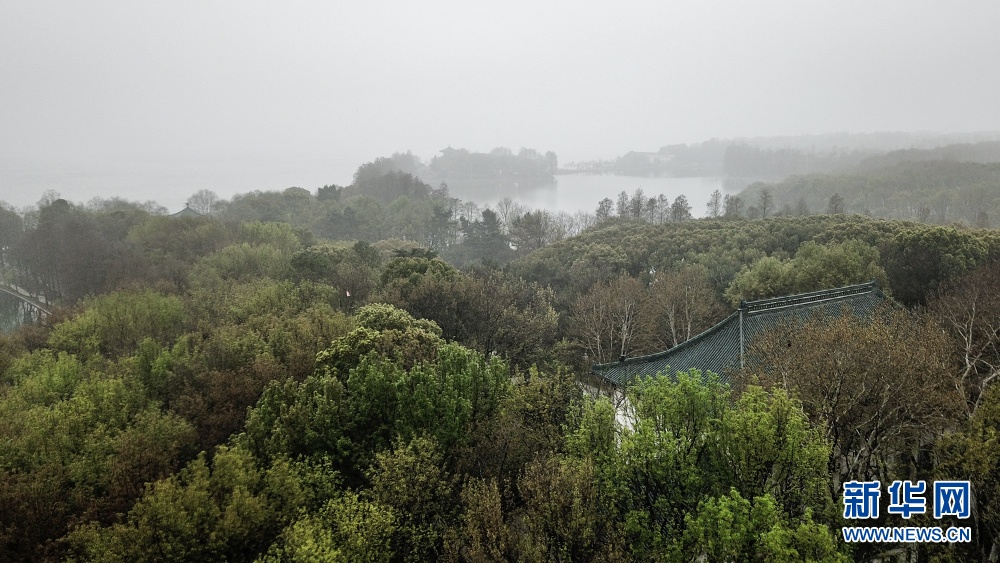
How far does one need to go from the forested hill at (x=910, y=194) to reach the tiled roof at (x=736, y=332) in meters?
33.0

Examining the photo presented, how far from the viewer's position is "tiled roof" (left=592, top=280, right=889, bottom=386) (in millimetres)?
13359

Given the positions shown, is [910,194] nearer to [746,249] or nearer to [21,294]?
[746,249]

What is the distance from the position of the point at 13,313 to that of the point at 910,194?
7330 cm

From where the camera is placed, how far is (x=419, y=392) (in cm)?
1044

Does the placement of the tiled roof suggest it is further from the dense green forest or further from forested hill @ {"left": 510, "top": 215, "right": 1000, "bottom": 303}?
forested hill @ {"left": 510, "top": 215, "right": 1000, "bottom": 303}

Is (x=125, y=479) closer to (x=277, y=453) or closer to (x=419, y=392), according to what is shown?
(x=277, y=453)

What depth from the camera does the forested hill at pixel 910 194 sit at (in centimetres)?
4597

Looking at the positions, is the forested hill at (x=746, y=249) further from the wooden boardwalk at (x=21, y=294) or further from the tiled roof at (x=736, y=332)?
the wooden boardwalk at (x=21, y=294)

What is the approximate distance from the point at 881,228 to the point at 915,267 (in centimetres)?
766

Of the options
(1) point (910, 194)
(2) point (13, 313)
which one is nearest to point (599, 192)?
(1) point (910, 194)

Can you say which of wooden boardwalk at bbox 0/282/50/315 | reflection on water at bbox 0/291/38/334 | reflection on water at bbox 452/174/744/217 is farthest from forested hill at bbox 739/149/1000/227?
reflection on water at bbox 0/291/38/334

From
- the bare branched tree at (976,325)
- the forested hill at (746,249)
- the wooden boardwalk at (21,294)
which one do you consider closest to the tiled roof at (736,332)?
the bare branched tree at (976,325)

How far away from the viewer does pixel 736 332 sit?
13562 mm

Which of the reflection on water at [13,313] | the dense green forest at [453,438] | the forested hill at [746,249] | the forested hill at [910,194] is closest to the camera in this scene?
the dense green forest at [453,438]
